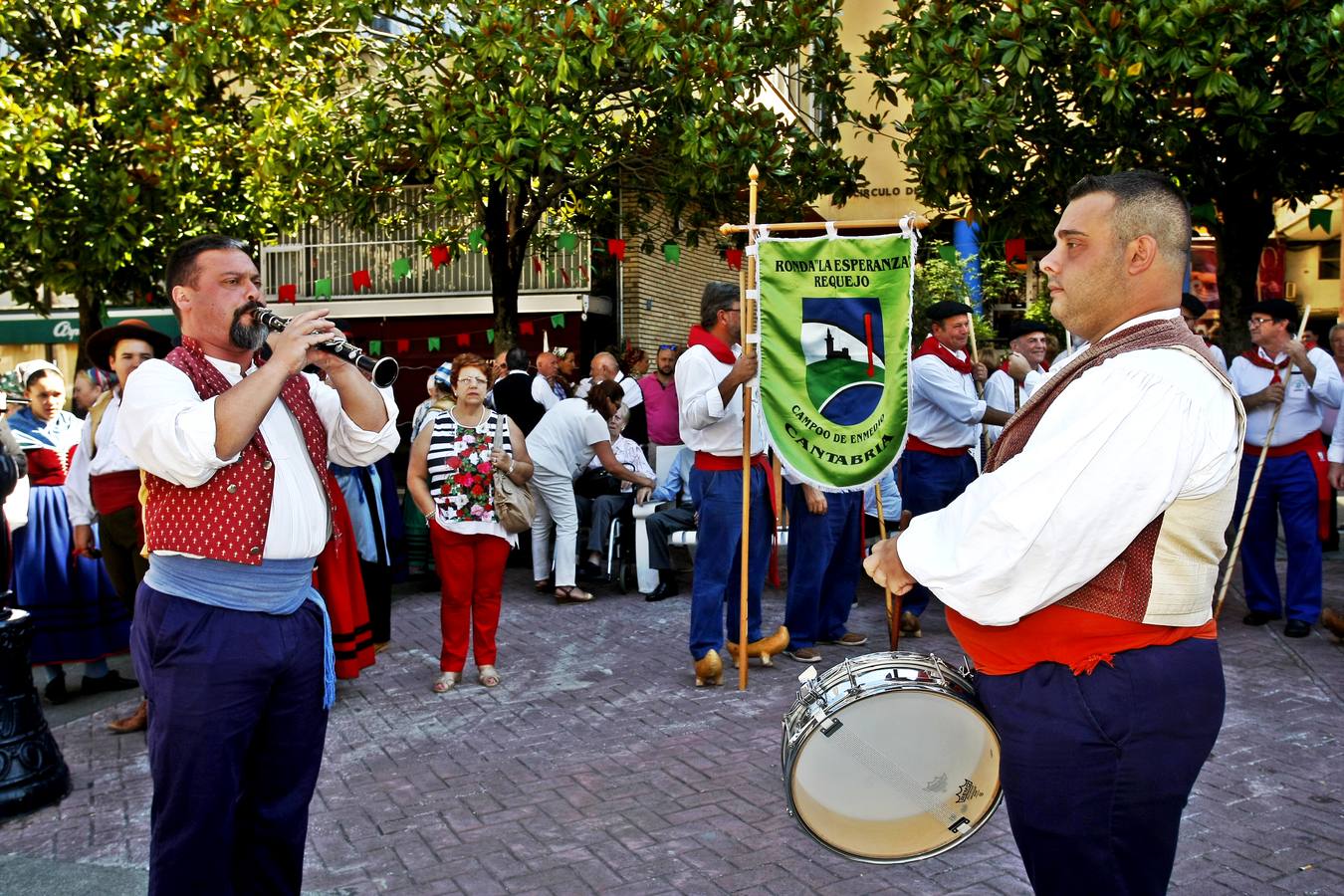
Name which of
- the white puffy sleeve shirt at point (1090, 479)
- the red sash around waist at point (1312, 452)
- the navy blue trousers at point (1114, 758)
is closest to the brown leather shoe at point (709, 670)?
the red sash around waist at point (1312, 452)

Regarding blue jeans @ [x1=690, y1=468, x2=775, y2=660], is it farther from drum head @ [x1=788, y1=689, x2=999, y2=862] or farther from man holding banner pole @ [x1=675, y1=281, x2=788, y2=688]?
drum head @ [x1=788, y1=689, x2=999, y2=862]

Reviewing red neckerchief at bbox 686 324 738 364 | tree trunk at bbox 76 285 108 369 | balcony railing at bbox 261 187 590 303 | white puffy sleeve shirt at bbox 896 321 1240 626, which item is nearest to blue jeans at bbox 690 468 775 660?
red neckerchief at bbox 686 324 738 364

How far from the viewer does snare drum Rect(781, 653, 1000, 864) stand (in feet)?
9.37

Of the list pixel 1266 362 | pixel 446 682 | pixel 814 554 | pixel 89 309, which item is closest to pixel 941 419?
pixel 814 554

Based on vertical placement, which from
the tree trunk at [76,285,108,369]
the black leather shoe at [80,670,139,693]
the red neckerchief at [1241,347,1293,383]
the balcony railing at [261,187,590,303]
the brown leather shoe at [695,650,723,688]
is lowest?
the black leather shoe at [80,670,139,693]

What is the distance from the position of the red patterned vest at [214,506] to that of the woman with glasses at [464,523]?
3609 millimetres

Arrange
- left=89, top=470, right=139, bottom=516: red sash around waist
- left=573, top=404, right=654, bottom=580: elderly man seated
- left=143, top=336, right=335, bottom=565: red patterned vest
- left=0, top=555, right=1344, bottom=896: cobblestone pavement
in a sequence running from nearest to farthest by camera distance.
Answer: left=143, top=336, right=335, bottom=565: red patterned vest < left=0, top=555, right=1344, bottom=896: cobblestone pavement < left=89, top=470, right=139, bottom=516: red sash around waist < left=573, top=404, right=654, bottom=580: elderly man seated

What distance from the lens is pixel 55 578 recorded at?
6.93m

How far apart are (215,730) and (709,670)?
3.91 m

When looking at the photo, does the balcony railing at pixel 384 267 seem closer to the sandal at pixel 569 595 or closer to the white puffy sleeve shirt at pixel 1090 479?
the sandal at pixel 569 595

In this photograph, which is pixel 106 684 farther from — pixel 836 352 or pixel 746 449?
pixel 836 352

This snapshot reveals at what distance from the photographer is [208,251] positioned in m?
3.30

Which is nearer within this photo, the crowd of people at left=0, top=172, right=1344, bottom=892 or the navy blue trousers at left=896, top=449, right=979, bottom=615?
the crowd of people at left=0, top=172, right=1344, bottom=892

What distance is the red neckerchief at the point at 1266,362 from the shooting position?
7742 millimetres
